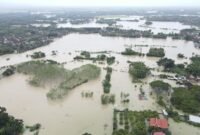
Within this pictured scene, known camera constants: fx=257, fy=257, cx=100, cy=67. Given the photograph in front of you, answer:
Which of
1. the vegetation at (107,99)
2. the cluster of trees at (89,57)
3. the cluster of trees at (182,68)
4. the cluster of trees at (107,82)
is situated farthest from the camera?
the cluster of trees at (89,57)

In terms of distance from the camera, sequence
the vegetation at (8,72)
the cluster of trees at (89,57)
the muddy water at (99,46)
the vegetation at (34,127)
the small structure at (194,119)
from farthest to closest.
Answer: the muddy water at (99,46)
the cluster of trees at (89,57)
the vegetation at (8,72)
the small structure at (194,119)
the vegetation at (34,127)

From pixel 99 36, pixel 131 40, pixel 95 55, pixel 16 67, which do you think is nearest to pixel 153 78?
pixel 95 55

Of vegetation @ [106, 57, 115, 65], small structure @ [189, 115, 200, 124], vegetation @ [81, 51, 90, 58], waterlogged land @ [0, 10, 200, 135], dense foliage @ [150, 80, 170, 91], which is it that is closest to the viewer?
small structure @ [189, 115, 200, 124]

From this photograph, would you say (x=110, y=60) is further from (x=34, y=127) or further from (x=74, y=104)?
(x=34, y=127)

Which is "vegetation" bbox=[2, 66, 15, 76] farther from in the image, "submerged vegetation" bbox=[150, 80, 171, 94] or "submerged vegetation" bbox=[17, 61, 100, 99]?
"submerged vegetation" bbox=[150, 80, 171, 94]

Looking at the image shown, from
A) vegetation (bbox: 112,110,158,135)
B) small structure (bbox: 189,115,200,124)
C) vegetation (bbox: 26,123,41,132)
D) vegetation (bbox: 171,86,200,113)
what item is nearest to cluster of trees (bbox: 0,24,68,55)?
vegetation (bbox: 26,123,41,132)

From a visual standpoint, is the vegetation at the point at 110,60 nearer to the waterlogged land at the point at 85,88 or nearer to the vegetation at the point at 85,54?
the waterlogged land at the point at 85,88

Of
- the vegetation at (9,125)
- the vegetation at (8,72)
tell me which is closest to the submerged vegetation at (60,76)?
the vegetation at (8,72)
